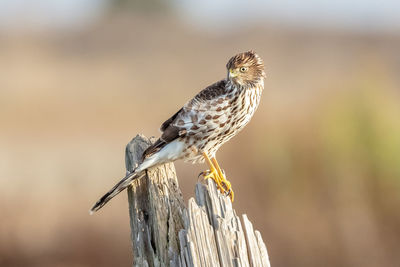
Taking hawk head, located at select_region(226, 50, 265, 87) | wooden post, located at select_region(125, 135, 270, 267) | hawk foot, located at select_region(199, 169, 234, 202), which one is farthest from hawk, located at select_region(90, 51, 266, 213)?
wooden post, located at select_region(125, 135, 270, 267)

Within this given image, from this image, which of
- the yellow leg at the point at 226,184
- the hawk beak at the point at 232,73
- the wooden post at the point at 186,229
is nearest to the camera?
the wooden post at the point at 186,229

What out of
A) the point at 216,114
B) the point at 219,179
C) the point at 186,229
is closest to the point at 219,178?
the point at 219,179

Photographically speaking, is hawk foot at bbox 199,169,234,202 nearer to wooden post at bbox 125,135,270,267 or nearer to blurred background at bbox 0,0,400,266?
wooden post at bbox 125,135,270,267

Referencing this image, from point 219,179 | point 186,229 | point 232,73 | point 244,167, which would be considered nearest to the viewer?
point 186,229

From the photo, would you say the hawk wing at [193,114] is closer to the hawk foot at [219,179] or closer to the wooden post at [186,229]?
the hawk foot at [219,179]

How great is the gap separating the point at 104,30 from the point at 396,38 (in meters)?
15.4

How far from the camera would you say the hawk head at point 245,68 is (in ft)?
17.3

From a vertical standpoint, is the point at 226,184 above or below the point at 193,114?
below

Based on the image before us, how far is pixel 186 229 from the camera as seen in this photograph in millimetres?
3342

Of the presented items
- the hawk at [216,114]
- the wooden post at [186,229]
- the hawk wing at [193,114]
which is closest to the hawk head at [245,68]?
the hawk at [216,114]

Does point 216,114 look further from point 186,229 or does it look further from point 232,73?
point 186,229

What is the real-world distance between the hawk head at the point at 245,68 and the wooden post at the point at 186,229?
1.39 m

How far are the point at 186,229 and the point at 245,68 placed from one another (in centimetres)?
224

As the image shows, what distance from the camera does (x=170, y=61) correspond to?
937 inches
